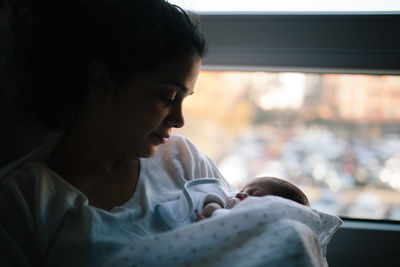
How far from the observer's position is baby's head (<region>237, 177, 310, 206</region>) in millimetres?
958

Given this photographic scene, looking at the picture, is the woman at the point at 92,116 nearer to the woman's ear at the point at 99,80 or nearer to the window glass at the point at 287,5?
the woman's ear at the point at 99,80

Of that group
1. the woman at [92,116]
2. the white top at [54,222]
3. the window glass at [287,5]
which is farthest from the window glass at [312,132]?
the white top at [54,222]

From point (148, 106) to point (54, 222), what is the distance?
1.03 feet

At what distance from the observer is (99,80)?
0.82 m

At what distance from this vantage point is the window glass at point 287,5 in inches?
41.4

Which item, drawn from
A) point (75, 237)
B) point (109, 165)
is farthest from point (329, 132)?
point (75, 237)

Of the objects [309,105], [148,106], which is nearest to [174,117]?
[148,106]

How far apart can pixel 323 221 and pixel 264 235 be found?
0.25 meters

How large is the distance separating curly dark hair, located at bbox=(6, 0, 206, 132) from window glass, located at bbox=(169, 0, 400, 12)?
0.79ft

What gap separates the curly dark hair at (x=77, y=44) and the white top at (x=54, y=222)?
0.54 ft

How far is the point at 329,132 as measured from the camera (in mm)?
1171

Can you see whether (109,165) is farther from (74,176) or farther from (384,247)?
(384,247)

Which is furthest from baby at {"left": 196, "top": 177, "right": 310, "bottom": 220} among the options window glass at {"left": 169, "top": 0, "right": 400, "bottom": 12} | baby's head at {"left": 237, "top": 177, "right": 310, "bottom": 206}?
window glass at {"left": 169, "top": 0, "right": 400, "bottom": 12}

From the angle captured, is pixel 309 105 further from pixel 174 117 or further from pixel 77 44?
pixel 77 44
